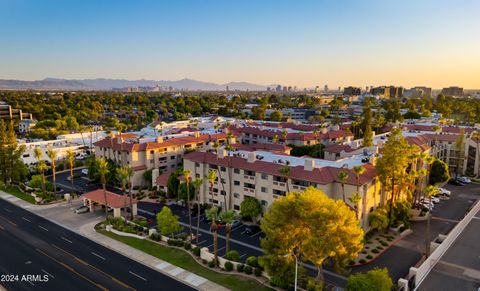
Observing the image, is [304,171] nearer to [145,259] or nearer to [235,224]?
[235,224]

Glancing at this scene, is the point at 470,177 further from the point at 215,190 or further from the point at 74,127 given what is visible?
the point at 74,127

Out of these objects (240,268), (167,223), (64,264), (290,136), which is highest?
(290,136)

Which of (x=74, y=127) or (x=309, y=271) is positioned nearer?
(x=309, y=271)

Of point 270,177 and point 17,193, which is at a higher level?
point 270,177

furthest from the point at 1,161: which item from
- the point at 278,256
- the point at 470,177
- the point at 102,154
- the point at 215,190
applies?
the point at 470,177

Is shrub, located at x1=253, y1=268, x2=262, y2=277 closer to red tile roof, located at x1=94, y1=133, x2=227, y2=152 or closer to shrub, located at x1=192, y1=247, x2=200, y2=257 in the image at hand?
shrub, located at x1=192, y1=247, x2=200, y2=257

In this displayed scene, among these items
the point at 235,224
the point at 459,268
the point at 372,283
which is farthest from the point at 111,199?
the point at 459,268
